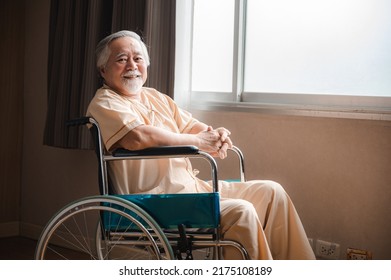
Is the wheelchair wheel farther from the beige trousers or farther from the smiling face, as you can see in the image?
the smiling face

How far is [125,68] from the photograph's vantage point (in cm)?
249

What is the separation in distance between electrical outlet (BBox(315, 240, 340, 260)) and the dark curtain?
3.38 ft

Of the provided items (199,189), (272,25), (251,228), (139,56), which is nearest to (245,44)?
(272,25)

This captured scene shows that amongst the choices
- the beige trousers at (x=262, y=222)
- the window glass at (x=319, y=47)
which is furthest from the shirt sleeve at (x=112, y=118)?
the window glass at (x=319, y=47)

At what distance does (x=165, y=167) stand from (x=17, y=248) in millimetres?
1723

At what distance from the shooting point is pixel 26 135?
4.12m

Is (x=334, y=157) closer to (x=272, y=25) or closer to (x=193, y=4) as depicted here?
(x=272, y=25)

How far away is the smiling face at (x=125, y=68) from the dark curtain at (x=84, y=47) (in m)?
0.61

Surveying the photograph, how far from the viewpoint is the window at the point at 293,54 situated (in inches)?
104

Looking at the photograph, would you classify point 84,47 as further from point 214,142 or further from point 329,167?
point 329,167

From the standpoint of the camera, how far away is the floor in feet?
11.6

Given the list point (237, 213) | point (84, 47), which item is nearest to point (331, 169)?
point (237, 213)

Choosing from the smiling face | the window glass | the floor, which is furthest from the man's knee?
the floor
